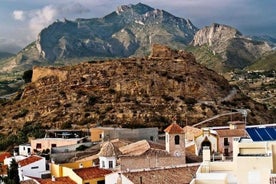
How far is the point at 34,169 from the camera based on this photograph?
3494 cm

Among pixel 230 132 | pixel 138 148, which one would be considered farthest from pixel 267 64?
pixel 138 148

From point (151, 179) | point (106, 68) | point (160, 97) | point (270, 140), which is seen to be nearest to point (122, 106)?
point (160, 97)

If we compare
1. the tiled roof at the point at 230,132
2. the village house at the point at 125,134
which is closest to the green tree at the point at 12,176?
the village house at the point at 125,134

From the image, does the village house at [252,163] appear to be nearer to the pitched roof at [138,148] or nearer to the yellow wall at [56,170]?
the pitched roof at [138,148]

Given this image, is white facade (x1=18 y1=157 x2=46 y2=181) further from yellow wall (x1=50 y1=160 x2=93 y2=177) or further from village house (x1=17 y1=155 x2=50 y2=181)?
yellow wall (x1=50 y1=160 x2=93 y2=177)

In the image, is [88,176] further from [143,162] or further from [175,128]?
[175,128]

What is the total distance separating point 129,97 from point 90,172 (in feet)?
101

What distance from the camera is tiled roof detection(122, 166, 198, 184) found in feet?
80.0

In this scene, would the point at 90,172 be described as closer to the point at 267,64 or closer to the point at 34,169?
the point at 34,169

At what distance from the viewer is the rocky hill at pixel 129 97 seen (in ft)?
183

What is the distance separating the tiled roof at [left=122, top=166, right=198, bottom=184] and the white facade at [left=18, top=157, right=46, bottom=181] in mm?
12347

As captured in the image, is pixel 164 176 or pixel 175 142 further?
pixel 175 142

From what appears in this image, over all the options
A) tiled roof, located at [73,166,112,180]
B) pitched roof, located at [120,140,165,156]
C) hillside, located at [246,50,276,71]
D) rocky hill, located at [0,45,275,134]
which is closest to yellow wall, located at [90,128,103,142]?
rocky hill, located at [0,45,275,134]

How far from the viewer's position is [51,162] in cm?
3644
